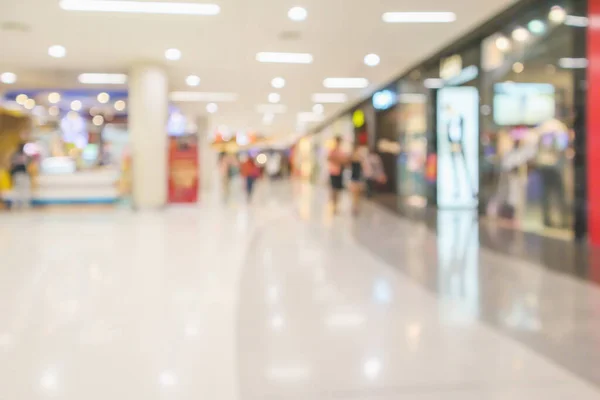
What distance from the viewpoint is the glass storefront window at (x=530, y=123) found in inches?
324

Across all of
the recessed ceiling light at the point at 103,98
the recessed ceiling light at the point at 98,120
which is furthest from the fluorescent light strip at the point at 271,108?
the recessed ceiling light at the point at 98,120

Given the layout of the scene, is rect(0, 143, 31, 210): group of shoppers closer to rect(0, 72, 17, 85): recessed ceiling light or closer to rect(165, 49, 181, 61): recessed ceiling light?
rect(0, 72, 17, 85): recessed ceiling light

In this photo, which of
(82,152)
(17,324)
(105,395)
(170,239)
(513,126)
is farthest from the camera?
(82,152)

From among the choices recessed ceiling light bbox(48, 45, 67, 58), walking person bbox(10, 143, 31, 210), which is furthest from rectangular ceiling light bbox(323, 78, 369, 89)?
walking person bbox(10, 143, 31, 210)

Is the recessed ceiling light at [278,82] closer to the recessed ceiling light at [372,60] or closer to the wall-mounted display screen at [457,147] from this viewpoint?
the recessed ceiling light at [372,60]

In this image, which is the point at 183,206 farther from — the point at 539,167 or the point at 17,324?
the point at 17,324

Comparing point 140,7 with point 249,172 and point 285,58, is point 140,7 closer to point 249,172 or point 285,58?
point 285,58

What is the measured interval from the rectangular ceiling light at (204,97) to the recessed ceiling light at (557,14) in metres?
11.8

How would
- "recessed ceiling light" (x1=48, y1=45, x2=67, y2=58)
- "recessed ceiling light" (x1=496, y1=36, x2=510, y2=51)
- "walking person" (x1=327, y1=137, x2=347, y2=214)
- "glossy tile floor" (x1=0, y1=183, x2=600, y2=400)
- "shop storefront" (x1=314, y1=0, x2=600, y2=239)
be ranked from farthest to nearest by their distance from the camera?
1. "walking person" (x1=327, y1=137, x2=347, y2=214)
2. "recessed ceiling light" (x1=48, y1=45, x2=67, y2=58)
3. "recessed ceiling light" (x1=496, y1=36, x2=510, y2=51)
4. "shop storefront" (x1=314, y1=0, x2=600, y2=239)
5. "glossy tile floor" (x1=0, y1=183, x2=600, y2=400)

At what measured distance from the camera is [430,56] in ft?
42.6

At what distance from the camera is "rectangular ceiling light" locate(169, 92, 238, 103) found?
18409mm

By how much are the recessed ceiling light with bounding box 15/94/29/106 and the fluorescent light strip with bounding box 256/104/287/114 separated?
8.55 meters

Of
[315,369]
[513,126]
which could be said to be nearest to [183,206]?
[513,126]

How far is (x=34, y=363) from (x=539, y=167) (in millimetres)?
8404
